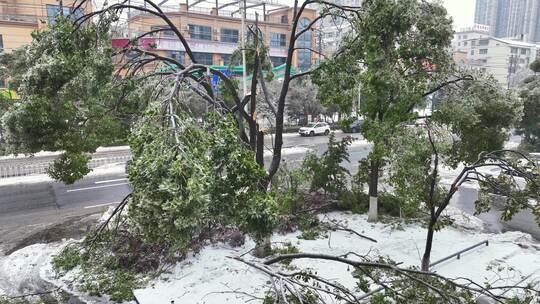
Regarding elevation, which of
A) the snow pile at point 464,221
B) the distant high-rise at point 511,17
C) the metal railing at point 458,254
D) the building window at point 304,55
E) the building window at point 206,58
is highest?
the distant high-rise at point 511,17

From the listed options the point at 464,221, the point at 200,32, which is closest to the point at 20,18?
the point at 200,32

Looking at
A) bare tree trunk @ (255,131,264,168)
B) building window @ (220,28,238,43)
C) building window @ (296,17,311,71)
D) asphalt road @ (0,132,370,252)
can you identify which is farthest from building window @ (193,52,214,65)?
bare tree trunk @ (255,131,264,168)

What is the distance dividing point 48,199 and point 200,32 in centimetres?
2725

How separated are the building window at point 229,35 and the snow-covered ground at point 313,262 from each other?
107ft

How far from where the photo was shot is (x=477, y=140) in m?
11.2

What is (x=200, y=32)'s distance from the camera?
39594 mm

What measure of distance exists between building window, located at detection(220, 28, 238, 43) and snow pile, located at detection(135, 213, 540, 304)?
32.2m

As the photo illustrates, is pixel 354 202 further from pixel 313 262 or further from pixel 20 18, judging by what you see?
pixel 20 18

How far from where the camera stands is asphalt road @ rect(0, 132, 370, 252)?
13.4m

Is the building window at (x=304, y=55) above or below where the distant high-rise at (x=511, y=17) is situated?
below

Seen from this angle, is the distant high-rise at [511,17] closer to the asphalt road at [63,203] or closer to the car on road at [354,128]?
the car on road at [354,128]

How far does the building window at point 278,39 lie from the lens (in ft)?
146

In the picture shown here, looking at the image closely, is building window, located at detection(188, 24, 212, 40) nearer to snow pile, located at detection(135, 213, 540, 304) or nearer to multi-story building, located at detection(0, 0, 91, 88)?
multi-story building, located at detection(0, 0, 91, 88)

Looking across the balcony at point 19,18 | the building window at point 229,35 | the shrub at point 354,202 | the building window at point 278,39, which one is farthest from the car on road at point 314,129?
the balcony at point 19,18
